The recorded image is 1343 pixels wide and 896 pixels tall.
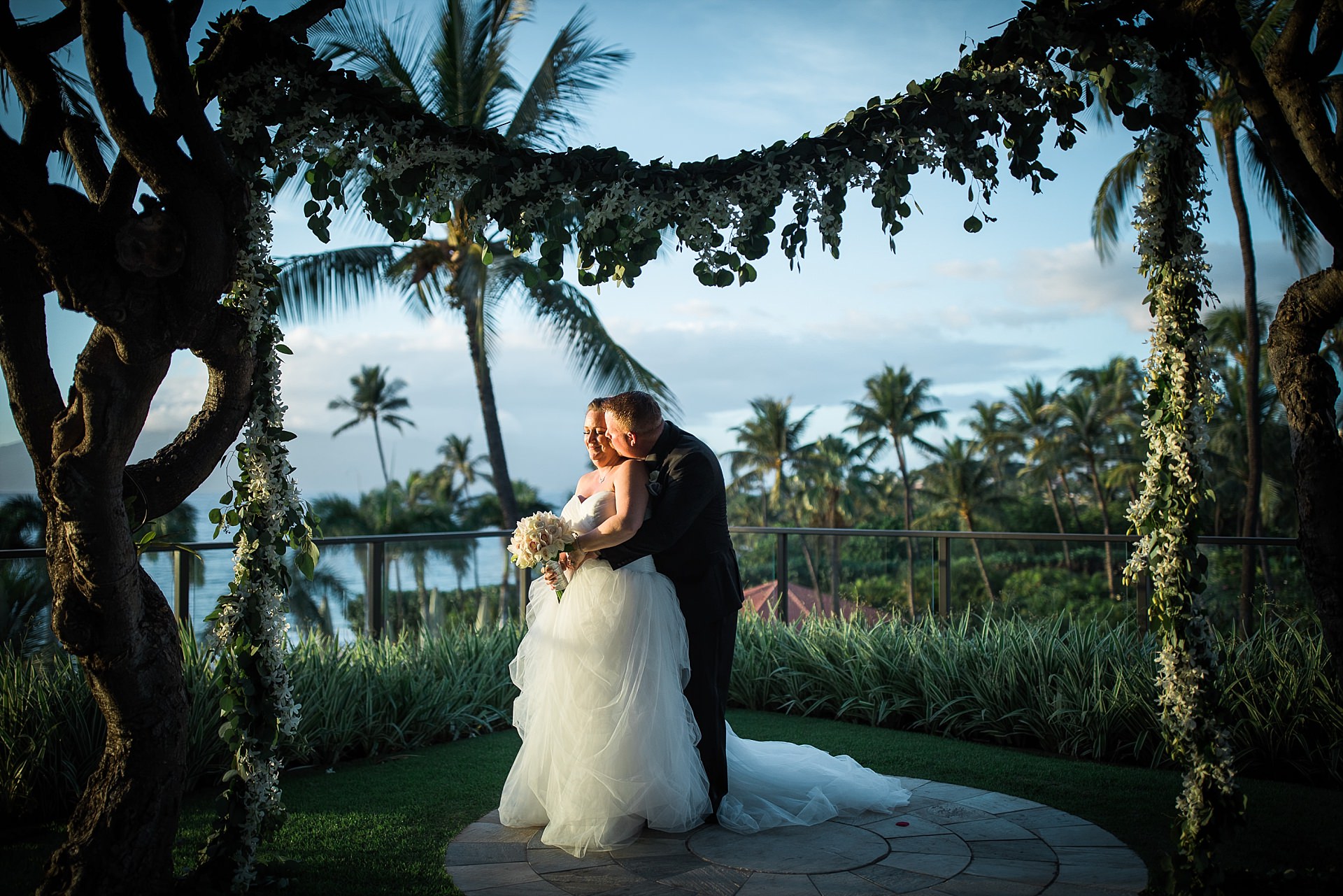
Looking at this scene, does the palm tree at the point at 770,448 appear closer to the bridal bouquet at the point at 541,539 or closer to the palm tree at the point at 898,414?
the palm tree at the point at 898,414

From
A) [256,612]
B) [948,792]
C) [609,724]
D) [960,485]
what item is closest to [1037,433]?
[960,485]

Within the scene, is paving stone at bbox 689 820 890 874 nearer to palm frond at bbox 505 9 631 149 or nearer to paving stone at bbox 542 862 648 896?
paving stone at bbox 542 862 648 896

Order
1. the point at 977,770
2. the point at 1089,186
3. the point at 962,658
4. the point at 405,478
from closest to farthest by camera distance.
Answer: the point at 977,770 → the point at 962,658 → the point at 1089,186 → the point at 405,478

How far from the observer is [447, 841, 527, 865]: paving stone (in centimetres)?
395

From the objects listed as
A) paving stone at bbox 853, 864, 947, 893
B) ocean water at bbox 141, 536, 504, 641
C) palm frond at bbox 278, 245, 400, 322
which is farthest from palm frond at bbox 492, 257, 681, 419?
paving stone at bbox 853, 864, 947, 893

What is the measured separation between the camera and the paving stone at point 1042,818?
4.30 metres

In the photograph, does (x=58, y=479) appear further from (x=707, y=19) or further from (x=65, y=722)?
(x=707, y=19)

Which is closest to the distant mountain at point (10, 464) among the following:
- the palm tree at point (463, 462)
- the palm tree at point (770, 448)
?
the palm tree at point (770, 448)

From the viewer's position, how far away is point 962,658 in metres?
6.58

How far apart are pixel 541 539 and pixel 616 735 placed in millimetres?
922

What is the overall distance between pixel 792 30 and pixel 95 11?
673 centimetres

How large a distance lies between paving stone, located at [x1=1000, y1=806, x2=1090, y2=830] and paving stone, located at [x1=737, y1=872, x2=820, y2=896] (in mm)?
1300

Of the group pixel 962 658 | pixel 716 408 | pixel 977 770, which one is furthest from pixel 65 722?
pixel 716 408

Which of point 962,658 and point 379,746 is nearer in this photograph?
point 379,746
